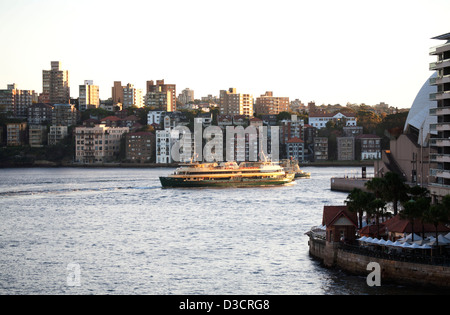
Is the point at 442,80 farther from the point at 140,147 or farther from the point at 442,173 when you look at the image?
the point at 140,147

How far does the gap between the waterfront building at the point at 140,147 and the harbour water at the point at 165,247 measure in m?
87.1

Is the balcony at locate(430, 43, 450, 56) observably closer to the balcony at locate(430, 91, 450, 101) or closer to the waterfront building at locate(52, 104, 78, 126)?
the balcony at locate(430, 91, 450, 101)

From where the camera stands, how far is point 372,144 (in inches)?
5960

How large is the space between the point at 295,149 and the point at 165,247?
115304 mm

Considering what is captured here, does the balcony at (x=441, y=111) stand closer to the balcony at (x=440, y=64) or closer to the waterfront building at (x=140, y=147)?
the balcony at (x=440, y=64)

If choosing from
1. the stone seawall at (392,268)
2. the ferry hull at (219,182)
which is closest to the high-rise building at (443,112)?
the stone seawall at (392,268)

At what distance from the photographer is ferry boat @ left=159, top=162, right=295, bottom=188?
89.1 meters

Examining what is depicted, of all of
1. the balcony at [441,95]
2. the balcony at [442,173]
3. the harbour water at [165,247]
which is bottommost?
the harbour water at [165,247]

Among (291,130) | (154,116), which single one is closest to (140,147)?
(154,116)

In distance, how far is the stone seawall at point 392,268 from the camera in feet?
87.1

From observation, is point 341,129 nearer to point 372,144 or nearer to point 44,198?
point 372,144

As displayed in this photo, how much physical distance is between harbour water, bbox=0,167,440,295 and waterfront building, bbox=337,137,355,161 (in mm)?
80675
